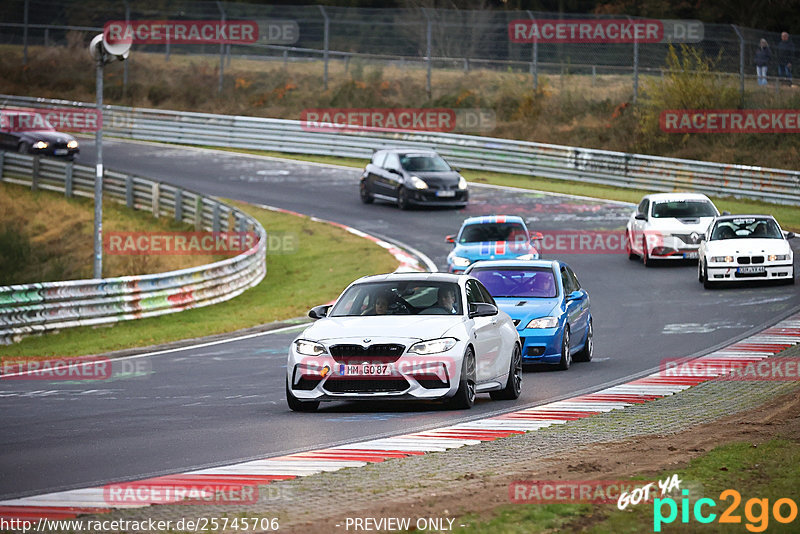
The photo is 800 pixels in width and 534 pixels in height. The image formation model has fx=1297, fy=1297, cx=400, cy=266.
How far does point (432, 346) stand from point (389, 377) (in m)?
0.50

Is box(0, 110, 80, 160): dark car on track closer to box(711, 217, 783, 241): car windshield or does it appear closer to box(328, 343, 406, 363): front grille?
box(711, 217, 783, 241): car windshield

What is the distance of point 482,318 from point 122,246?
2190 cm

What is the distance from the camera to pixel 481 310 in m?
13.3

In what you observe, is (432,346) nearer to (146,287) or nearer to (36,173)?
(146,287)

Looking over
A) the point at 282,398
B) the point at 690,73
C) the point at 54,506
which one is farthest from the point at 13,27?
the point at 54,506

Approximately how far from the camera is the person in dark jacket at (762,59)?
39.3 metres

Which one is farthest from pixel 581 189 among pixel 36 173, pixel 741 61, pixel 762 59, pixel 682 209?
pixel 36 173

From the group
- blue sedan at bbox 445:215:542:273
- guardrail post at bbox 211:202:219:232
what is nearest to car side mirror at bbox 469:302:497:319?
blue sedan at bbox 445:215:542:273

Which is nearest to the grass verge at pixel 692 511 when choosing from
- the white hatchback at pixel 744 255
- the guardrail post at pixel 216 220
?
the white hatchback at pixel 744 255

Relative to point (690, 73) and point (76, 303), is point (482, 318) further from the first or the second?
point (690, 73)

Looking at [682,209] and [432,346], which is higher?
[432,346]

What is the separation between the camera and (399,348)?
12.3 metres
